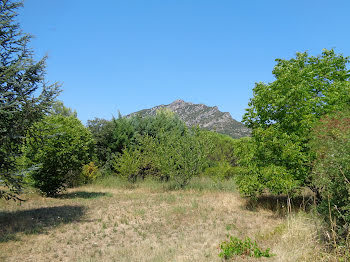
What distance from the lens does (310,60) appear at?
1203cm

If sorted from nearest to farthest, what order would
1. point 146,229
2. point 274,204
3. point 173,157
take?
point 146,229
point 274,204
point 173,157

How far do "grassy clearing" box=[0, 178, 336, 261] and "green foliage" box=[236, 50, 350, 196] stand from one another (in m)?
1.29

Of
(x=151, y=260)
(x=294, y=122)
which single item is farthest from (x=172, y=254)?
(x=294, y=122)

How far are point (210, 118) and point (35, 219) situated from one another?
3505 inches

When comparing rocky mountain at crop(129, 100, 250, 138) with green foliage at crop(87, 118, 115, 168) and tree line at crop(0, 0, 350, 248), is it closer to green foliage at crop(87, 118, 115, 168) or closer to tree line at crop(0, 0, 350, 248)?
green foliage at crop(87, 118, 115, 168)

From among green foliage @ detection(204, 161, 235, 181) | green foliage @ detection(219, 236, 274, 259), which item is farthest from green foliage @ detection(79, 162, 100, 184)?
green foliage @ detection(219, 236, 274, 259)

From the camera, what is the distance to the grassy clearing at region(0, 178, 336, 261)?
20.0 feet

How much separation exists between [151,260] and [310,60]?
11.0 m

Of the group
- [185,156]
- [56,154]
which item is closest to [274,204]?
[185,156]

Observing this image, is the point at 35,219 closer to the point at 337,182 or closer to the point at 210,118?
the point at 337,182

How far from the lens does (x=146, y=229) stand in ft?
27.6

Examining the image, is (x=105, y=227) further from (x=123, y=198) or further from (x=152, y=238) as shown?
(x=123, y=198)

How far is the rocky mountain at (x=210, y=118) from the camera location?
7791cm

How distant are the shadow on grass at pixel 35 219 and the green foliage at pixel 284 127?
21.4 feet
